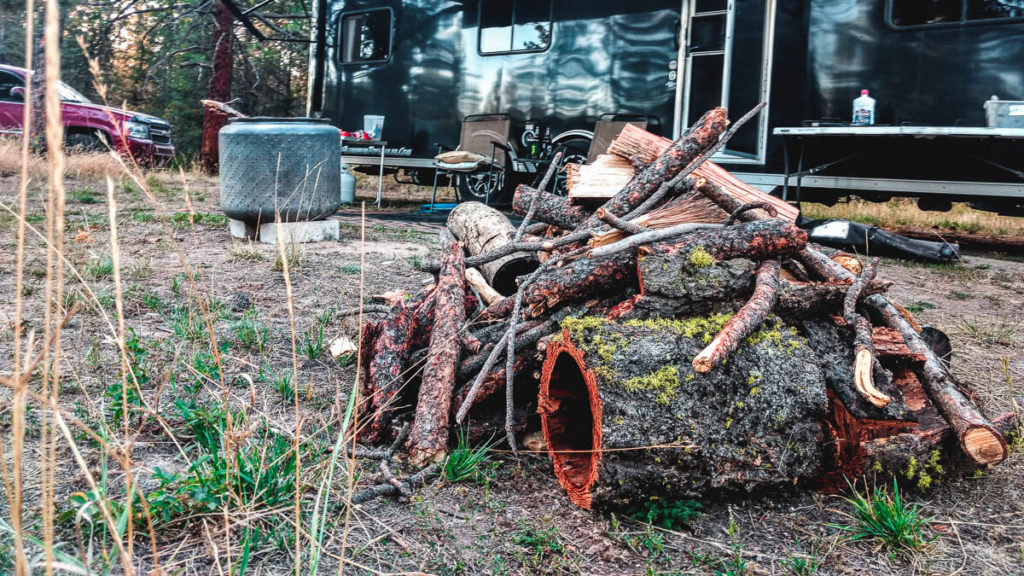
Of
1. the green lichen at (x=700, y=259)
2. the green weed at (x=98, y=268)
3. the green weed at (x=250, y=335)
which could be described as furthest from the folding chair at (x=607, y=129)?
the green lichen at (x=700, y=259)

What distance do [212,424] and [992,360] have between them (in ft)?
11.6

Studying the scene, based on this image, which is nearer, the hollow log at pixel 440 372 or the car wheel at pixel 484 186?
the hollow log at pixel 440 372

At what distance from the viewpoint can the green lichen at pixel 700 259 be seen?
7.91 feet

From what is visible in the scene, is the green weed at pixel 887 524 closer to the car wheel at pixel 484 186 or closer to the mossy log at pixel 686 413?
the mossy log at pixel 686 413

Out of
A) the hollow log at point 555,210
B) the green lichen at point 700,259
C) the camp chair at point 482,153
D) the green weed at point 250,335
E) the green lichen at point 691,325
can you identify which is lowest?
the green weed at point 250,335

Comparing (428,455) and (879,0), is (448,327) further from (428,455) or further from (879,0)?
(879,0)

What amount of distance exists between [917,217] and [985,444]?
1088 cm

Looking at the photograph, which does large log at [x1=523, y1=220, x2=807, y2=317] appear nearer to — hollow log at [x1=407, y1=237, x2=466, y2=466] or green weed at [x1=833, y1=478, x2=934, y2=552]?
hollow log at [x1=407, y1=237, x2=466, y2=466]

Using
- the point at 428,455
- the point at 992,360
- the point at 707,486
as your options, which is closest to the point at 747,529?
the point at 707,486

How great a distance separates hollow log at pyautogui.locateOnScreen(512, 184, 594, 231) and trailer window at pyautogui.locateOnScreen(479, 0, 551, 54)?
233 inches

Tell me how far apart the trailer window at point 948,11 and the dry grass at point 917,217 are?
2834 millimetres

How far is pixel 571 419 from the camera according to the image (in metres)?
2.42

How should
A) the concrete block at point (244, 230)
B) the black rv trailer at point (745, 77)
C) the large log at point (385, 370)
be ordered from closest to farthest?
the large log at point (385, 370), the concrete block at point (244, 230), the black rv trailer at point (745, 77)

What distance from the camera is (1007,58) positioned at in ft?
20.8
